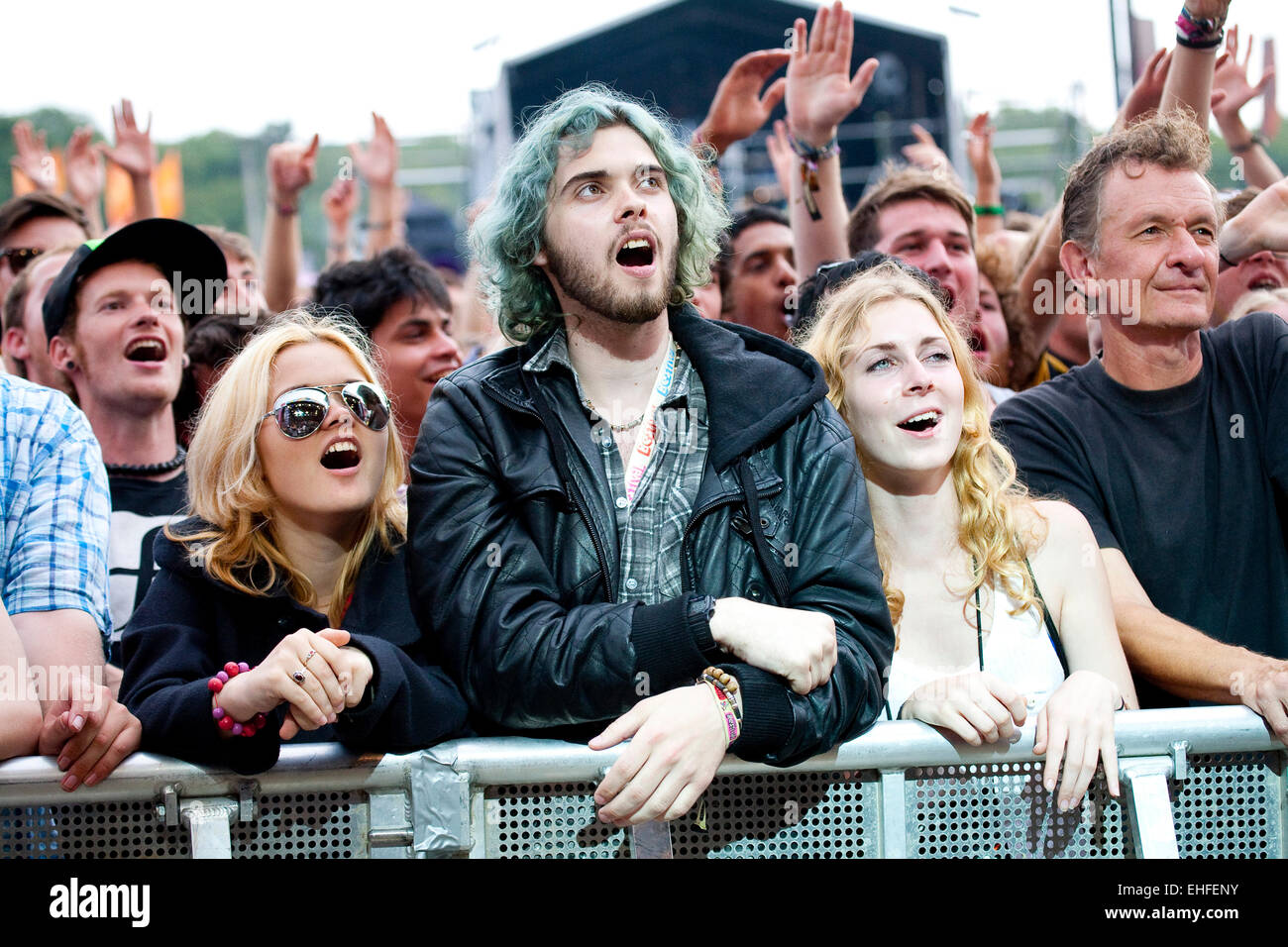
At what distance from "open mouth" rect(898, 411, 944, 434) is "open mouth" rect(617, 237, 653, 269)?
702mm

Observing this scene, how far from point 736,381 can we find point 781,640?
65cm

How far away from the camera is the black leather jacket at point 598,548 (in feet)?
7.33

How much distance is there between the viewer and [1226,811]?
2219 mm

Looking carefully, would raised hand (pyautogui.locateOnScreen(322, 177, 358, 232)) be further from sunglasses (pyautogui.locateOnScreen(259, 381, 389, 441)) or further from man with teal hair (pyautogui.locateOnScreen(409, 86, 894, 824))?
sunglasses (pyautogui.locateOnScreen(259, 381, 389, 441))

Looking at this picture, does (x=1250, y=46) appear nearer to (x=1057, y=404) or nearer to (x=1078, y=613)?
(x=1057, y=404)

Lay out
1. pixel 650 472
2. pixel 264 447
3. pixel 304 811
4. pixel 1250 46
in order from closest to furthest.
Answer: pixel 304 811, pixel 650 472, pixel 264 447, pixel 1250 46

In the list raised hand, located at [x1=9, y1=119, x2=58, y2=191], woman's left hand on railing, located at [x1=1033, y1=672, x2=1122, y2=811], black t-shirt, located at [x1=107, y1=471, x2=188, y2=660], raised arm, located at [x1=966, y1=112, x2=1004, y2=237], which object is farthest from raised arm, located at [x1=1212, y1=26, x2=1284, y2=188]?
raised hand, located at [x1=9, y1=119, x2=58, y2=191]

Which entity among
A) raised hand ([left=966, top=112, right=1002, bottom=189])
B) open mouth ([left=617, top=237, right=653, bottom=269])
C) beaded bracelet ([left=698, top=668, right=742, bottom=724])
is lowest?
beaded bracelet ([left=698, top=668, right=742, bottom=724])

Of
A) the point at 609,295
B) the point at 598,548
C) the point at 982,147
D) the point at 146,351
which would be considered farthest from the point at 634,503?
the point at 982,147

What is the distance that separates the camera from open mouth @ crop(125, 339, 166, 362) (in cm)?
376

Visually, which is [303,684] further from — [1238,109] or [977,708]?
[1238,109]

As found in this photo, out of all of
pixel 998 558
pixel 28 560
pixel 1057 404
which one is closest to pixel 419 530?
pixel 28 560

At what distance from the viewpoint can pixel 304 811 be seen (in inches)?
85.2

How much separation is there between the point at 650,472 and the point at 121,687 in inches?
46.0
